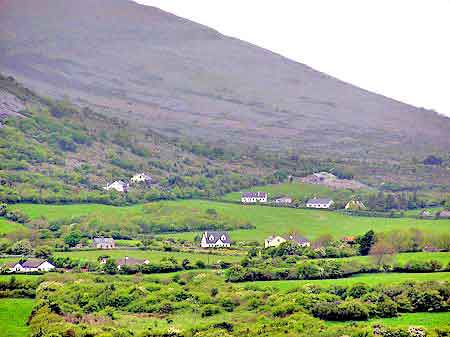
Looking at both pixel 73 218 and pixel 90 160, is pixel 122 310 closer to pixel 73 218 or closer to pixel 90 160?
pixel 73 218

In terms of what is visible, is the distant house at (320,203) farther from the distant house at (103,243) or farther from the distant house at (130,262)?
the distant house at (130,262)

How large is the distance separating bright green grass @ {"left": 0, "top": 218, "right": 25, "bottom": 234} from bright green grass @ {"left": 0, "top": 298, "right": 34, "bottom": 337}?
72.3 feet

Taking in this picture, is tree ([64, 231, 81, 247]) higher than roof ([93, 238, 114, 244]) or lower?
lower

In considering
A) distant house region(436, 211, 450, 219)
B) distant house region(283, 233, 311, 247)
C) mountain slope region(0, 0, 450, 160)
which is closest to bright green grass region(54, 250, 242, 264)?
distant house region(283, 233, 311, 247)

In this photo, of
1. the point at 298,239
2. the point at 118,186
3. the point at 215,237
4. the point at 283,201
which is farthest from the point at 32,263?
the point at 118,186

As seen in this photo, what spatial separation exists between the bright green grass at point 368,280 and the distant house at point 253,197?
41461 mm

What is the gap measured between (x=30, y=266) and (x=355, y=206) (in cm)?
3749

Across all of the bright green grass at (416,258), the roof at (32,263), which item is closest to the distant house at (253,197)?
the roof at (32,263)

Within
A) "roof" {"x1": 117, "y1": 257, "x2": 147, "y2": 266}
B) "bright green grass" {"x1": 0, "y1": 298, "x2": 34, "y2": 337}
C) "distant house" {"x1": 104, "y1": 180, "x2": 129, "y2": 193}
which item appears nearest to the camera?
"bright green grass" {"x1": 0, "y1": 298, "x2": 34, "y2": 337}

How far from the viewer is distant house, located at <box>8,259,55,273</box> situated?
59938mm

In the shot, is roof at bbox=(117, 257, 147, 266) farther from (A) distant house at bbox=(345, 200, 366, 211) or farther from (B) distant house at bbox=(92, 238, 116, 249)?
(A) distant house at bbox=(345, 200, 366, 211)

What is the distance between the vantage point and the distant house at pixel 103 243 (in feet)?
226

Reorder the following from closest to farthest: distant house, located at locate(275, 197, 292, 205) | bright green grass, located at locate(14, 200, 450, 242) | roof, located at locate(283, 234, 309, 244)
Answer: roof, located at locate(283, 234, 309, 244), bright green grass, located at locate(14, 200, 450, 242), distant house, located at locate(275, 197, 292, 205)

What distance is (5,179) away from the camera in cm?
9400
